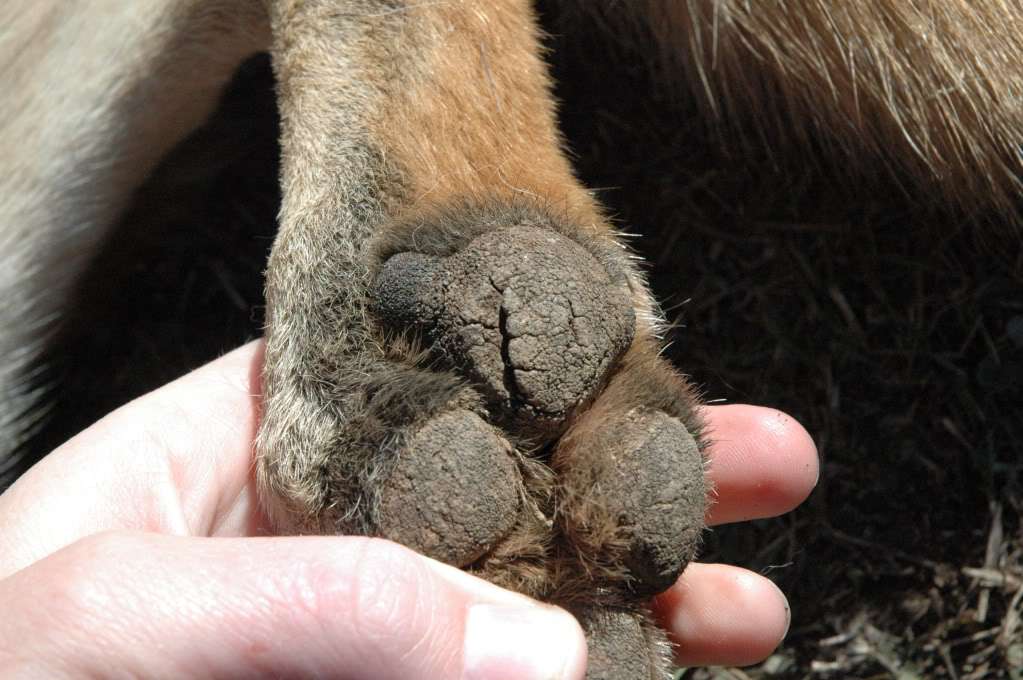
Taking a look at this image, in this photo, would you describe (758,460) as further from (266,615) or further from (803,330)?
(266,615)

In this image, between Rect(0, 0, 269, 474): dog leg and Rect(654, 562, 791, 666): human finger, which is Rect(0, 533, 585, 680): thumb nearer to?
Rect(654, 562, 791, 666): human finger

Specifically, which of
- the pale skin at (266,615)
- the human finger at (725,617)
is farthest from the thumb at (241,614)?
the human finger at (725,617)

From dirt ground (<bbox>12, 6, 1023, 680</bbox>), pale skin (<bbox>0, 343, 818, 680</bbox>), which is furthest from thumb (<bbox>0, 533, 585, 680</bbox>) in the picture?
dirt ground (<bbox>12, 6, 1023, 680</bbox>)

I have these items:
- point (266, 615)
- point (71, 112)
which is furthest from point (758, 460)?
point (71, 112)

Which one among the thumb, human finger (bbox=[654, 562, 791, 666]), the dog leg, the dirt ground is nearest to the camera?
the thumb

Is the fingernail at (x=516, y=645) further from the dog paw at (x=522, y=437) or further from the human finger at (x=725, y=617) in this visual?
the human finger at (x=725, y=617)
